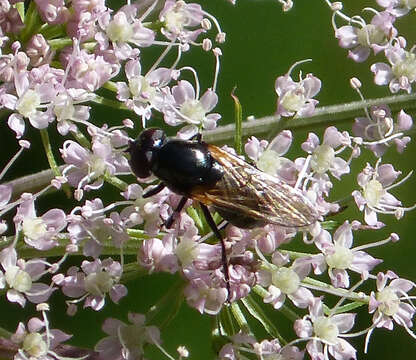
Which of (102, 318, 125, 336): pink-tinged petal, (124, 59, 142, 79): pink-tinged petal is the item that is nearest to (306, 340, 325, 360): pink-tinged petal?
(102, 318, 125, 336): pink-tinged petal

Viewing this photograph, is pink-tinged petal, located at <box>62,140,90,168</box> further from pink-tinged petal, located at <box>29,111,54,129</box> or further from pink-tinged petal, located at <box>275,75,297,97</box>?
pink-tinged petal, located at <box>275,75,297,97</box>

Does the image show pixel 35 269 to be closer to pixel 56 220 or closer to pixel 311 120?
pixel 56 220

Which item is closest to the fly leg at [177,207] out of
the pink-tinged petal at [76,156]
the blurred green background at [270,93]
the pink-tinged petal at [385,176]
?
the pink-tinged petal at [76,156]

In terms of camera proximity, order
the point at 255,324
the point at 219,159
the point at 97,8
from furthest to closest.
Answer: the point at 255,324
the point at 97,8
the point at 219,159

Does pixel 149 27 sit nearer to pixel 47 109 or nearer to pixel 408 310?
pixel 47 109

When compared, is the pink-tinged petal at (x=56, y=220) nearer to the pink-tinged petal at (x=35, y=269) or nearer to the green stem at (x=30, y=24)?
the pink-tinged petal at (x=35, y=269)

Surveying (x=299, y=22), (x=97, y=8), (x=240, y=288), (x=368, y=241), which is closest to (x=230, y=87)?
(x=299, y=22)

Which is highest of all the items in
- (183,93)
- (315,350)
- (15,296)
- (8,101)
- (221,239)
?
(8,101)

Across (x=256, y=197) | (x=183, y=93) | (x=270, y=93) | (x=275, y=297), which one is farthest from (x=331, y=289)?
(x=270, y=93)
